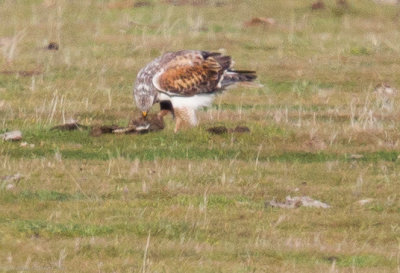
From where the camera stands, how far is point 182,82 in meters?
19.9

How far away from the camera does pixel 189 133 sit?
1931cm

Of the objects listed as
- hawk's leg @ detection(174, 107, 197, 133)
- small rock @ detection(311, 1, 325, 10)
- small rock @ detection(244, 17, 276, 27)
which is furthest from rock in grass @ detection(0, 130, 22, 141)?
small rock @ detection(311, 1, 325, 10)

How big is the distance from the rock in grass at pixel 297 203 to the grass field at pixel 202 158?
0.56ft

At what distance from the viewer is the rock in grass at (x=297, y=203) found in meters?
14.3

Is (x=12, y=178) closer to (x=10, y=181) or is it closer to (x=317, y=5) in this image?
(x=10, y=181)

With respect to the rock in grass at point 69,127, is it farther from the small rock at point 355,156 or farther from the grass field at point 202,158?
the small rock at point 355,156

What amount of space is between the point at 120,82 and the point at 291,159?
33.2ft

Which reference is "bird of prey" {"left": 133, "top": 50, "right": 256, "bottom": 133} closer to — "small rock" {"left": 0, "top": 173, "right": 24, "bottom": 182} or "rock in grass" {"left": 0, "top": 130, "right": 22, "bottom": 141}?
"rock in grass" {"left": 0, "top": 130, "right": 22, "bottom": 141}

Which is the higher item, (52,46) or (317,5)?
(52,46)

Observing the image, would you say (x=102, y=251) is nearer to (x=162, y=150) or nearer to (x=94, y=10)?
(x=162, y=150)

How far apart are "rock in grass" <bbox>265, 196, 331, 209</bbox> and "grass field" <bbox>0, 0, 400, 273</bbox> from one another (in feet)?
0.56

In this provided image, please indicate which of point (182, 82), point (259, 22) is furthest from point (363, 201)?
point (259, 22)

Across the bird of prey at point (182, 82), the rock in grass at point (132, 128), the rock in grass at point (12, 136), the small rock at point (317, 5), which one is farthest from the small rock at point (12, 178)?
the small rock at point (317, 5)

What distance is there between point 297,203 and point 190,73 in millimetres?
6198
